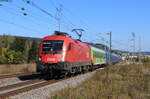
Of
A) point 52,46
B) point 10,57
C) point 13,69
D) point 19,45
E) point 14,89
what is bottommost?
point 14,89

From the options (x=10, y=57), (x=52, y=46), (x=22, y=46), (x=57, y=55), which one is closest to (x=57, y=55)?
(x=57, y=55)

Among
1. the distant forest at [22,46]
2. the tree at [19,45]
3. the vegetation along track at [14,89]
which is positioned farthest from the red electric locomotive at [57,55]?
the tree at [19,45]

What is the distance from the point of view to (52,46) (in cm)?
2011

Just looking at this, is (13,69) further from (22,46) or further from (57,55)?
(22,46)

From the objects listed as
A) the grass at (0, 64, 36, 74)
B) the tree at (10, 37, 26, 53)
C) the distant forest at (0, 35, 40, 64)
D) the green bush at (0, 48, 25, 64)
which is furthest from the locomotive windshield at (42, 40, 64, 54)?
the tree at (10, 37, 26, 53)

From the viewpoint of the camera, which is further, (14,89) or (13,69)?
(13,69)

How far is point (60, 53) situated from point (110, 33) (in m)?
38.1

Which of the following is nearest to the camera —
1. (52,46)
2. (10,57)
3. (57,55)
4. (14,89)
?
(14,89)

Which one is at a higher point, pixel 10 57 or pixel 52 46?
pixel 10 57

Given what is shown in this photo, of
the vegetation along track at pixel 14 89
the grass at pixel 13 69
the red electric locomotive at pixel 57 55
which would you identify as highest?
the red electric locomotive at pixel 57 55

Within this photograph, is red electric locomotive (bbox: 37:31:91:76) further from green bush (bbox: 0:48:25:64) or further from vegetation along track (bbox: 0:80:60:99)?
green bush (bbox: 0:48:25:64)

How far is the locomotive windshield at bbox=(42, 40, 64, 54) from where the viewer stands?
1984cm

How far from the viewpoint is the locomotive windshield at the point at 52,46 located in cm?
1984

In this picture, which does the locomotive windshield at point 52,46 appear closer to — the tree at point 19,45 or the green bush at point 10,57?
the green bush at point 10,57
